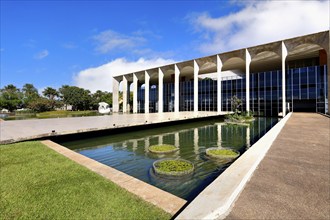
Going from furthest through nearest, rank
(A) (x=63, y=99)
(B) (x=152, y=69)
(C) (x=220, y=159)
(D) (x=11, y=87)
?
(D) (x=11, y=87)
(A) (x=63, y=99)
(B) (x=152, y=69)
(C) (x=220, y=159)

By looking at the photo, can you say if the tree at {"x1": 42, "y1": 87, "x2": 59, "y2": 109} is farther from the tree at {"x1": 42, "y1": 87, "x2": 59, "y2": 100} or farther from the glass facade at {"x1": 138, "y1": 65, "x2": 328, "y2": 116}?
the glass facade at {"x1": 138, "y1": 65, "x2": 328, "y2": 116}

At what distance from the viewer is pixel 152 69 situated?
4684 centimetres

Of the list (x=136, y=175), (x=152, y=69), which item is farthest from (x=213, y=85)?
(x=136, y=175)

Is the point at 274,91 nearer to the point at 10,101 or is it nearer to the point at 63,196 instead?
the point at 63,196

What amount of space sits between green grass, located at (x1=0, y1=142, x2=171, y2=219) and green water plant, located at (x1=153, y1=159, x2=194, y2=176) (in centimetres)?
239

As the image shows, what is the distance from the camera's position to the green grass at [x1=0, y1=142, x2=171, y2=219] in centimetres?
307

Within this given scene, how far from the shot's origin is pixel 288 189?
12.1 feet

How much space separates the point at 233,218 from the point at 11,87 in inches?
4329

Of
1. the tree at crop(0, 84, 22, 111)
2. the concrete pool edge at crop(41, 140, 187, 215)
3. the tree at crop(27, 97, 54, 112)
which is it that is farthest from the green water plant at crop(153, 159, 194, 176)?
the tree at crop(0, 84, 22, 111)

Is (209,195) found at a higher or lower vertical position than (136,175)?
higher

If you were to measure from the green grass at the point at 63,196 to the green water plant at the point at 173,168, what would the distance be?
7.85 feet

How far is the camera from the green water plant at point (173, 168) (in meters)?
6.14

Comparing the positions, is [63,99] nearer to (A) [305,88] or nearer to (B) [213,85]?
(B) [213,85]

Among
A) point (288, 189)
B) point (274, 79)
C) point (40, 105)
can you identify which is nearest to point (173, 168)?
point (288, 189)
